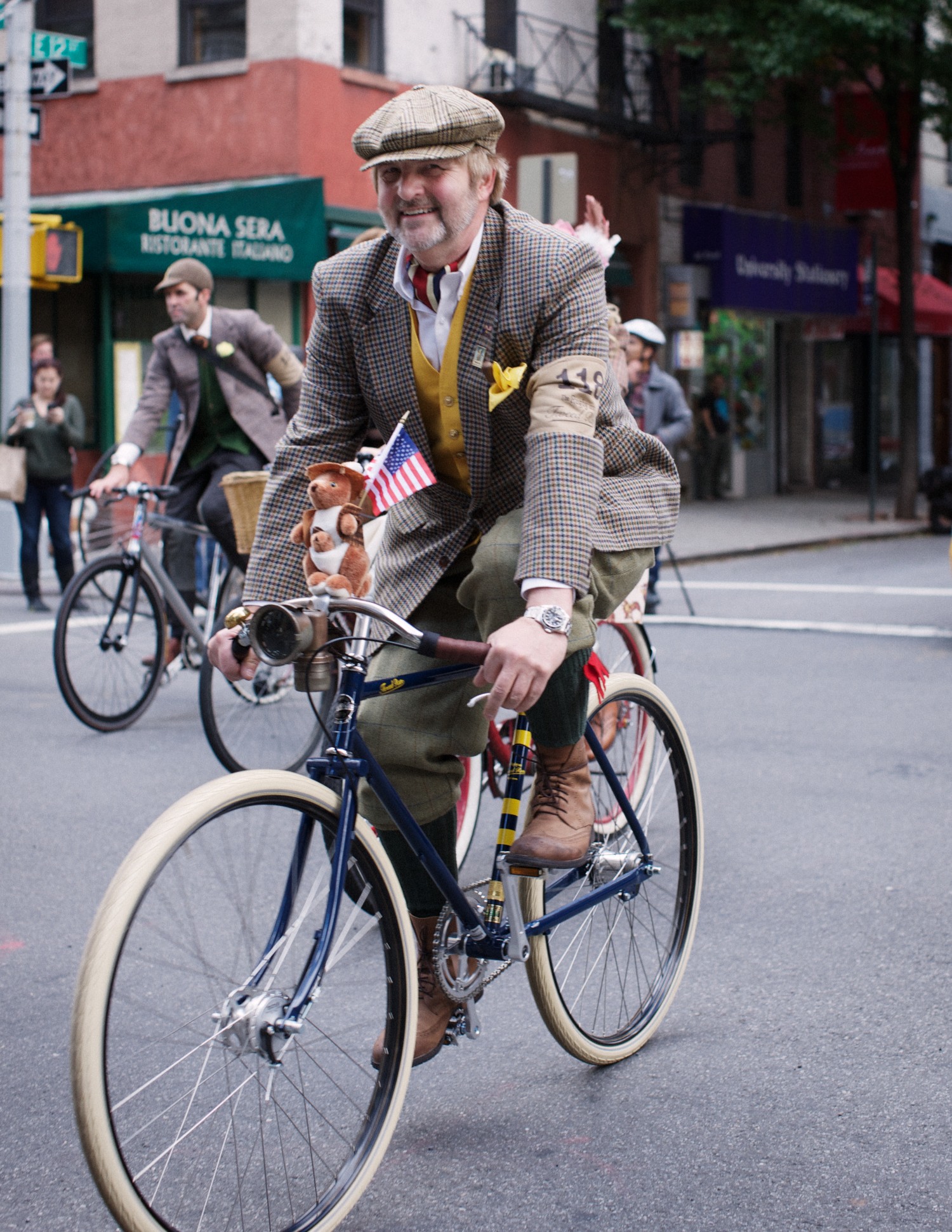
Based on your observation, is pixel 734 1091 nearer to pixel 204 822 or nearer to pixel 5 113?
pixel 204 822

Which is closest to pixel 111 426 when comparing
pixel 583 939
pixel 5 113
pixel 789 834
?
pixel 5 113

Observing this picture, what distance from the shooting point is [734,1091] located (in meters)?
3.29

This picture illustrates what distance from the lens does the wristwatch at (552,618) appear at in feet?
8.53

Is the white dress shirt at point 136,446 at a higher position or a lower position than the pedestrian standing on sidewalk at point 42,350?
lower

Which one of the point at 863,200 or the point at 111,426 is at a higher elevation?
the point at 863,200

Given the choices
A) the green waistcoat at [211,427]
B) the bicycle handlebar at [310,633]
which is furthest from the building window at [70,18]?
the bicycle handlebar at [310,633]

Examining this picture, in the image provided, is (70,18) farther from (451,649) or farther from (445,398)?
(451,649)

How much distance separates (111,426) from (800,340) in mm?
15084

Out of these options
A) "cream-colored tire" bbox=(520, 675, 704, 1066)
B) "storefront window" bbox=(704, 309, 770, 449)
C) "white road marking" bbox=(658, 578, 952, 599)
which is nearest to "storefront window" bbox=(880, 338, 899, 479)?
"storefront window" bbox=(704, 309, 770, 449)

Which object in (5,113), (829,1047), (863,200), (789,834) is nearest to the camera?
(829,1047)

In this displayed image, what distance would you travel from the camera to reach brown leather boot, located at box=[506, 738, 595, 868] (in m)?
3.08

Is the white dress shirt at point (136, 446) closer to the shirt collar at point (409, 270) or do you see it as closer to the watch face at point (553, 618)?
the shirt collar at point (409, 270)

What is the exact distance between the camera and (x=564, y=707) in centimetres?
311

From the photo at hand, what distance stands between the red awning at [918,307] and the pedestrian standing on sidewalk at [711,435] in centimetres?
386
